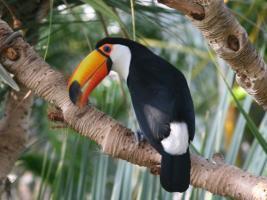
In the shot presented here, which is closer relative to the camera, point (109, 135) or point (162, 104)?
point (109, 135)

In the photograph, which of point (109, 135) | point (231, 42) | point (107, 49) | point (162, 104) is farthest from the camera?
point (107, 49)

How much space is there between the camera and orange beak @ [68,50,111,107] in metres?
1.12

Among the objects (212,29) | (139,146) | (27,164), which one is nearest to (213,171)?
(139,146)

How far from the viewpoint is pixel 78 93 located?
111 cm

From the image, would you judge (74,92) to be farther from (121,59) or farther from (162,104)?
(121,59)

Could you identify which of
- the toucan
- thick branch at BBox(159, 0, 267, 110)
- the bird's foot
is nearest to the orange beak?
the toucan

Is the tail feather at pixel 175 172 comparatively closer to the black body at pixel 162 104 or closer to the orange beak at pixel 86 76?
the black body at pixel 162 104

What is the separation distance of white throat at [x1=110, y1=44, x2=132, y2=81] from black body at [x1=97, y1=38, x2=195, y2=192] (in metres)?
0.02

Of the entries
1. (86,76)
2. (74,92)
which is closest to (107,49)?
(86,76)

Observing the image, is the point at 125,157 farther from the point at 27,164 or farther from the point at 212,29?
the point at 27,164

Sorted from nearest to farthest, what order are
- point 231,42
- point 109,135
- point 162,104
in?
point 231,42 < point 109,135 < point 162,104

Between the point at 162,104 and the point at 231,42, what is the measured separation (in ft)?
0.84

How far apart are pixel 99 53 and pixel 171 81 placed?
180 millimetres

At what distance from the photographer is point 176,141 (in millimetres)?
1129
